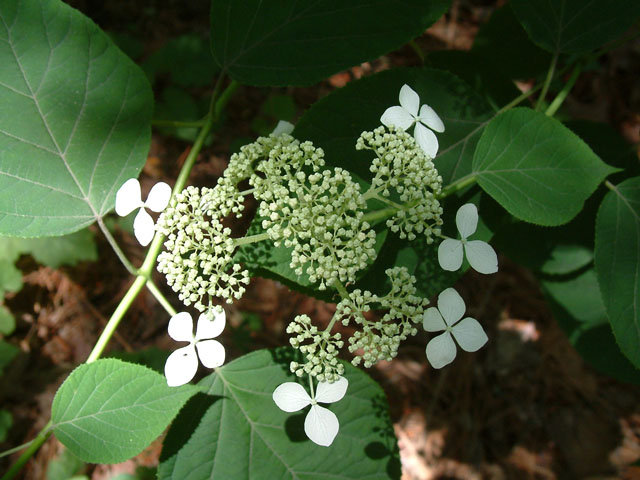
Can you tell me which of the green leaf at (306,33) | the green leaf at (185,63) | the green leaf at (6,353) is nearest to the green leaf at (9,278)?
the green leaf at (6,353)

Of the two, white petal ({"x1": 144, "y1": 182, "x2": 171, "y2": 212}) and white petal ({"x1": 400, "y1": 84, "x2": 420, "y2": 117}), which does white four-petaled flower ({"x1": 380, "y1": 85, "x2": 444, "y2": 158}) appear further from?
white petal ({"x1": 144, "y1": 182, "x2": 171, "y2": 212})

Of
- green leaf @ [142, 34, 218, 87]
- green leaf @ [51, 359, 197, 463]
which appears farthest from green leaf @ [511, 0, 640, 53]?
green leaf @ [142, 34, 218, 87]

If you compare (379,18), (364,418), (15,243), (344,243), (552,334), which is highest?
(379,18)

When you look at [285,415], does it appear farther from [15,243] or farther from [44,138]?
[15,243]

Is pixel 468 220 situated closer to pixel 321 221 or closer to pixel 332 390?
pixel 321 221

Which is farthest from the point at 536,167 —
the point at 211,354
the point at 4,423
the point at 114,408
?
the point at 4,423

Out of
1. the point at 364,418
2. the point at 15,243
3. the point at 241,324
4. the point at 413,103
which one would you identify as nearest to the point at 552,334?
the point at 241,324

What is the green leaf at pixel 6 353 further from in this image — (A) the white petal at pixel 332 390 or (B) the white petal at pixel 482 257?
(B) the white petal at pixel 482 257
